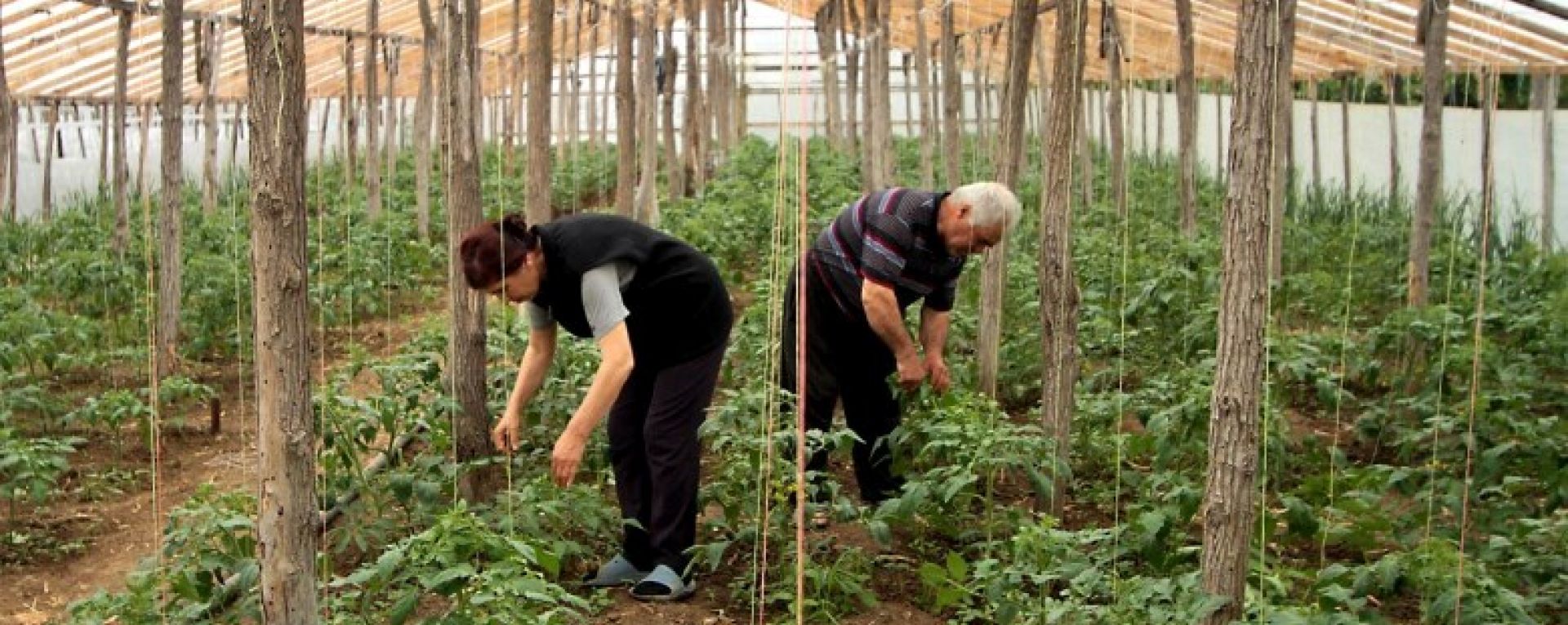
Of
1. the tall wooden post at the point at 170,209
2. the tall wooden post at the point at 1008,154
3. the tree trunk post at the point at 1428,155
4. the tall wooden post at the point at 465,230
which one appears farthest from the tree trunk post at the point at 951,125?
the tall wooden post at the point at 465,230

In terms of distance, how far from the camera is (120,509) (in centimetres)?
596

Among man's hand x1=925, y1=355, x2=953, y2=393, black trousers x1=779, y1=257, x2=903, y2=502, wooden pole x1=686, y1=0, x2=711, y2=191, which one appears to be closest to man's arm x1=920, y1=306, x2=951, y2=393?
man's hand x1=925, y1=355, x2=953, y2=393

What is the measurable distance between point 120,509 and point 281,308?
10.3ft

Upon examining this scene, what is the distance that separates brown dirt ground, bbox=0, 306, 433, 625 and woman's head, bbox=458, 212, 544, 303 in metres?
0.91

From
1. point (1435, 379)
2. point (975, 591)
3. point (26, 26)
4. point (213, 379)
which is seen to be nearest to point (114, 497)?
point (213, 379)

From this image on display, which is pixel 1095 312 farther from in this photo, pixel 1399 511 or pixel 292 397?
pixel 292 397

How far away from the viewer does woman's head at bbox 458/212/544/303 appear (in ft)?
13.3

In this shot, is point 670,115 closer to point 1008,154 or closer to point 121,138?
point 121,138

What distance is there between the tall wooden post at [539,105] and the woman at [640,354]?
74.4 inches

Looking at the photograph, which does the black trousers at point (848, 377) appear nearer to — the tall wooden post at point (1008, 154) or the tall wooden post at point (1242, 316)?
the tall wooden post at point (1008, 154)

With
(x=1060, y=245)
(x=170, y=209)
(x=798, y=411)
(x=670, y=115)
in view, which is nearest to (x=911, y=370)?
(x=1060, y=245)

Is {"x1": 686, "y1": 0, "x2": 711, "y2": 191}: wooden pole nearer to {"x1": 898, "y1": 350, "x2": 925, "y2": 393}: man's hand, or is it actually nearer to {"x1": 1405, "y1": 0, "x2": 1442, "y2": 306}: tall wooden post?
{"x1": 1405, "y1": 0, "x2": 1442, "y2": 306}: tall wooden post

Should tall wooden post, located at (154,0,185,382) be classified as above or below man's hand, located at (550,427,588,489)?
above

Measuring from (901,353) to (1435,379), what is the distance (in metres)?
2.11
